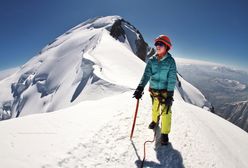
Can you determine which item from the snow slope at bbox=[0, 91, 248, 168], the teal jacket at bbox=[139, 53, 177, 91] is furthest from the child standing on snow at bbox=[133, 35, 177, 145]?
the snow slope at bbox=[0, 91, 248, 168]

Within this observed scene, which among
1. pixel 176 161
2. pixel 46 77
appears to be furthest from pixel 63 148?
pixel 46 77

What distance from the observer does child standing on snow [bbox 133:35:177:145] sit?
609 centimetres

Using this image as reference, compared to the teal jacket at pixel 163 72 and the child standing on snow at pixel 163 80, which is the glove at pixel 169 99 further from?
the teal jacket at pixel 163 72

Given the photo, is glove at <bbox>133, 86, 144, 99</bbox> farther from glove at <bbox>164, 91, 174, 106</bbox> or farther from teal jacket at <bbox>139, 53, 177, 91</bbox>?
glove at <bbox>164, 91, 174, 106</bbox>

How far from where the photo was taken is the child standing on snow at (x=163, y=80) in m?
6.09

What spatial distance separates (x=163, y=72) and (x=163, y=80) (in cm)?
23

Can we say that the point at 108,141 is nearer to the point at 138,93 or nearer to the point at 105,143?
the point at 105,143

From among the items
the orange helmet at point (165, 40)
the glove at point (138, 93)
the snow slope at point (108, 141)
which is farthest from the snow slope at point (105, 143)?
the orange helmet at point (165, 40)

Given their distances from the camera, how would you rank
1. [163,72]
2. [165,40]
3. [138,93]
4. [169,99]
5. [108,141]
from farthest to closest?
1. [138,93]
2. [163,72]
3. [165,40]
4. [169,99]
5. [108,141]

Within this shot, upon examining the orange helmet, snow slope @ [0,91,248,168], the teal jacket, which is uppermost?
the orange helmet

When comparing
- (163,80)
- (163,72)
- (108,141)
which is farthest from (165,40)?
(108,141)

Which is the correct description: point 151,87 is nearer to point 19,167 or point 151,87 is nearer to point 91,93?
point 19,167

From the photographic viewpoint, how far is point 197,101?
68938 mm

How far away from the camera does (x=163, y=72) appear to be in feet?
20.9
